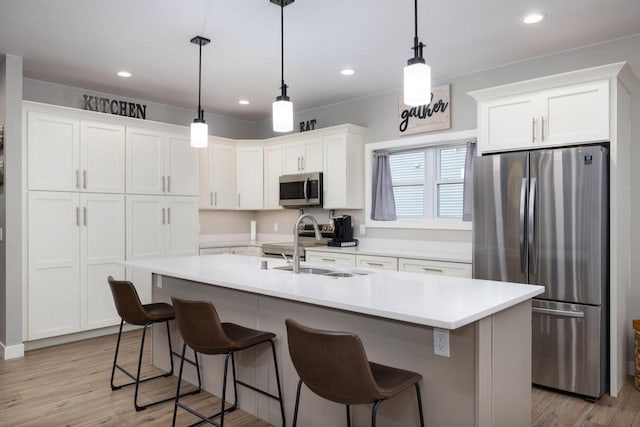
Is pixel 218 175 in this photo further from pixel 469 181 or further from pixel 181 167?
pixel 469 181

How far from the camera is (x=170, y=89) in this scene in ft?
16.3

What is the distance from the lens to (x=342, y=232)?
5.10 metres

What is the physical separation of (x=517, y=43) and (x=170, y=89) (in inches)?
138

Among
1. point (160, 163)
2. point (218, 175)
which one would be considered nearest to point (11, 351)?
point (160, 163)

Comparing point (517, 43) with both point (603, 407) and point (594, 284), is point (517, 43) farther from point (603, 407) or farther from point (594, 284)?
point (603, 407)

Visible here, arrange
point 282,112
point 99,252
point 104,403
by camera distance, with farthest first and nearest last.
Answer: point 99,252, point 104,403, point 282,112

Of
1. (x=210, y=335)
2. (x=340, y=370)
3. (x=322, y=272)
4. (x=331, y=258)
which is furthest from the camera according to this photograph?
(x=331, y=258)

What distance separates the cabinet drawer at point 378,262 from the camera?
14.0ft

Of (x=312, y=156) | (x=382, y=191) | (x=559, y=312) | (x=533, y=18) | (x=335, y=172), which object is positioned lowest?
(x=559, y=312)

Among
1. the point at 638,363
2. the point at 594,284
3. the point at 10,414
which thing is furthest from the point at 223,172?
the point at 638,363

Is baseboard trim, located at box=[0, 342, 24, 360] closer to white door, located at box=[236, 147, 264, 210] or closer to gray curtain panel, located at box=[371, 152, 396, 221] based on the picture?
white door, located at box=[236, 147, 264, 210]

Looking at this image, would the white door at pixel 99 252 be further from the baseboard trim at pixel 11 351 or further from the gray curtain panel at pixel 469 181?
the gray curtain panel at pixel 469 181

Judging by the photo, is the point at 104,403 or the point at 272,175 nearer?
the point at 104,403

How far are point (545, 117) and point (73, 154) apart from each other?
426 cm
